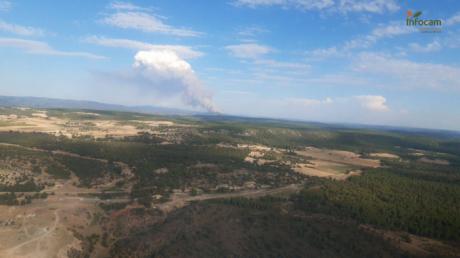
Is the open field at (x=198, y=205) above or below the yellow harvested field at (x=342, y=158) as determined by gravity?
below

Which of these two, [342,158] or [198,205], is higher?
[342,158]

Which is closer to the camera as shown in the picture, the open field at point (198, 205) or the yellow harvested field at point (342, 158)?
the open field at point (198, 205)

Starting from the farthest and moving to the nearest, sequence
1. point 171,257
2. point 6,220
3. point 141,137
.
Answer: point 141,137, point 6,220, point 171,257

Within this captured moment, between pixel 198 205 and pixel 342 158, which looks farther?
pixel 342 158

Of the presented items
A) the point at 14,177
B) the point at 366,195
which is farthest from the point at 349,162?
the point at 14,177

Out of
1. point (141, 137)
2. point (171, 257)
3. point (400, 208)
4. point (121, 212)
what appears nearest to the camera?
point (171, 257)

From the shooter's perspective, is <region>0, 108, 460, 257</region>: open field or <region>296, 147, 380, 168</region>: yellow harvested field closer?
<region>0, 108, 460, 257</region>: open field

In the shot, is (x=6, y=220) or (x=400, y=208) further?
(x=400, y=208)

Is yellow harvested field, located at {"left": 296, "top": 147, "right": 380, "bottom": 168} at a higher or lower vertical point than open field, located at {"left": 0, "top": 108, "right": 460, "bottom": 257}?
higher

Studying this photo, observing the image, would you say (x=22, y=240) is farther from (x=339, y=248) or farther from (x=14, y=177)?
(x=339, y=248)

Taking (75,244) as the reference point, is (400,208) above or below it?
above
